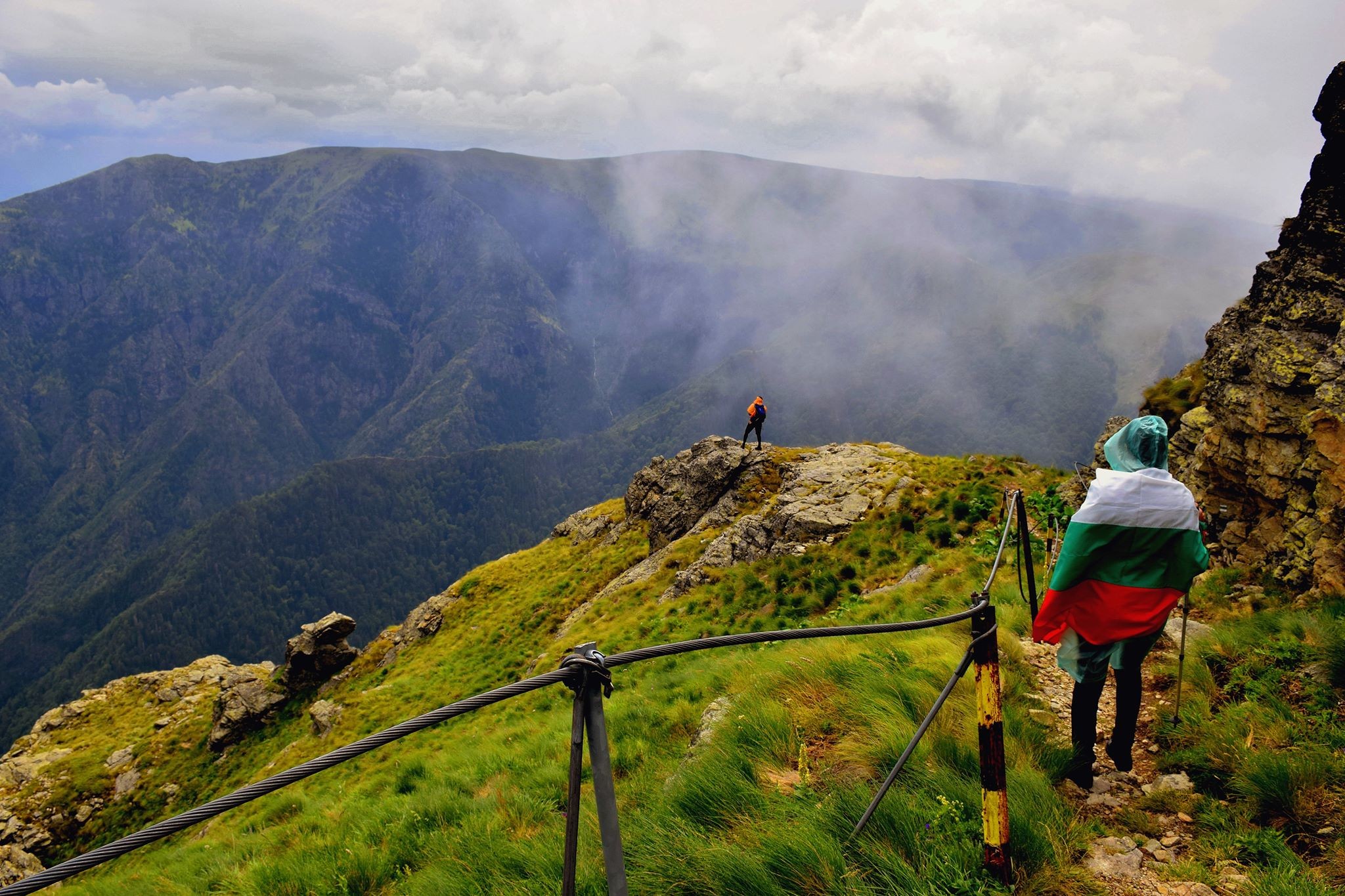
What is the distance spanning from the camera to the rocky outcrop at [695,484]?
33125 mm

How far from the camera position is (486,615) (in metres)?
38.6

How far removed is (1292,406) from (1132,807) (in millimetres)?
7167

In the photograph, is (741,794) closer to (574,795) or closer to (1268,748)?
(574,795)

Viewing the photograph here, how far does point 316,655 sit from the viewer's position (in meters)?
41.8

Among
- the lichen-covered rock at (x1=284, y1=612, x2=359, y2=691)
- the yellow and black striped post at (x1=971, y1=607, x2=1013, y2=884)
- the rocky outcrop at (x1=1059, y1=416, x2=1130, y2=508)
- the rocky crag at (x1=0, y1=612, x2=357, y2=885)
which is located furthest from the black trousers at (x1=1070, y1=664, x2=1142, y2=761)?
the lichen-covered rock at (x1=284, y1=612, x2=359, y2=691)

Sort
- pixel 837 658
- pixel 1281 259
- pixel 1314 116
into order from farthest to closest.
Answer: pixel 1281 259, pixel 1314 116, pixel 837 658

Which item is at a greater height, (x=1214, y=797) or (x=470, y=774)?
(x=1214, y=797)

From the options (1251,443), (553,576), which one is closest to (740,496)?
(553,576)

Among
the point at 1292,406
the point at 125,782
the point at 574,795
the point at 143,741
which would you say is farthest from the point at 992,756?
the point at 143,741

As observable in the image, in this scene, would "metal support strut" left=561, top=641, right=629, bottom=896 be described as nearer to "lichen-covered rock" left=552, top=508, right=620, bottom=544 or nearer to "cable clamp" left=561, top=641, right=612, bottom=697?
"cable clamp" left=561, top=641, right=612, bottom=697

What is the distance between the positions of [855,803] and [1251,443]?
8.93m

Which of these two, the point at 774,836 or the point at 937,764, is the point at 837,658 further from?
the point at 774,836

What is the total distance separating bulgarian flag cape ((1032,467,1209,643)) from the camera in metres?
4.84

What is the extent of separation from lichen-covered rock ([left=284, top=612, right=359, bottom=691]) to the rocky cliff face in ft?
147
